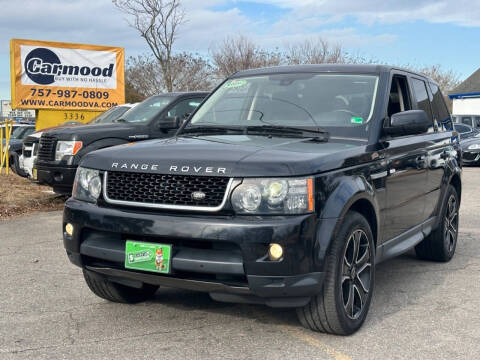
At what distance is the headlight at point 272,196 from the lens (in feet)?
11.1

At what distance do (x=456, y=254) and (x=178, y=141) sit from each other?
3748 mm

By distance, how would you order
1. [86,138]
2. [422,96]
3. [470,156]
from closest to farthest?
1. [422,96]
2. [86,138]
3. [470,156]

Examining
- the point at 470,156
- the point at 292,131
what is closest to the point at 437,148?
the point at 292,131

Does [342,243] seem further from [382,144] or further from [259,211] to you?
[382,144]

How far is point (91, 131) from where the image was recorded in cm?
903

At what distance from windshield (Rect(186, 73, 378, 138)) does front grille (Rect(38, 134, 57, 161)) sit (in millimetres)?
4530

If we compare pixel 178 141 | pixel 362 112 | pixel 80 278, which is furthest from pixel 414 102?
pixel 80 278

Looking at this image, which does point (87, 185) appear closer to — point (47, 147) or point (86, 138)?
point (86, 138)

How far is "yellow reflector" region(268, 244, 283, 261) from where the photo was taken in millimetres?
3332

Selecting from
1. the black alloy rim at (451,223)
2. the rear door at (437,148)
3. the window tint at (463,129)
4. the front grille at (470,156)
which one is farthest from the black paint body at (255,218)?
the window tint at (463,129)

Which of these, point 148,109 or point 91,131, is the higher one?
point 148,109

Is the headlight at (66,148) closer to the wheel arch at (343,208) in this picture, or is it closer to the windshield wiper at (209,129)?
the windshield wiper at (209,129)

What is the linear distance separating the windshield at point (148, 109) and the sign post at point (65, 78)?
17.3 ft

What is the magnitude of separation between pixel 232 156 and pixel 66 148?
5952 millimetres
